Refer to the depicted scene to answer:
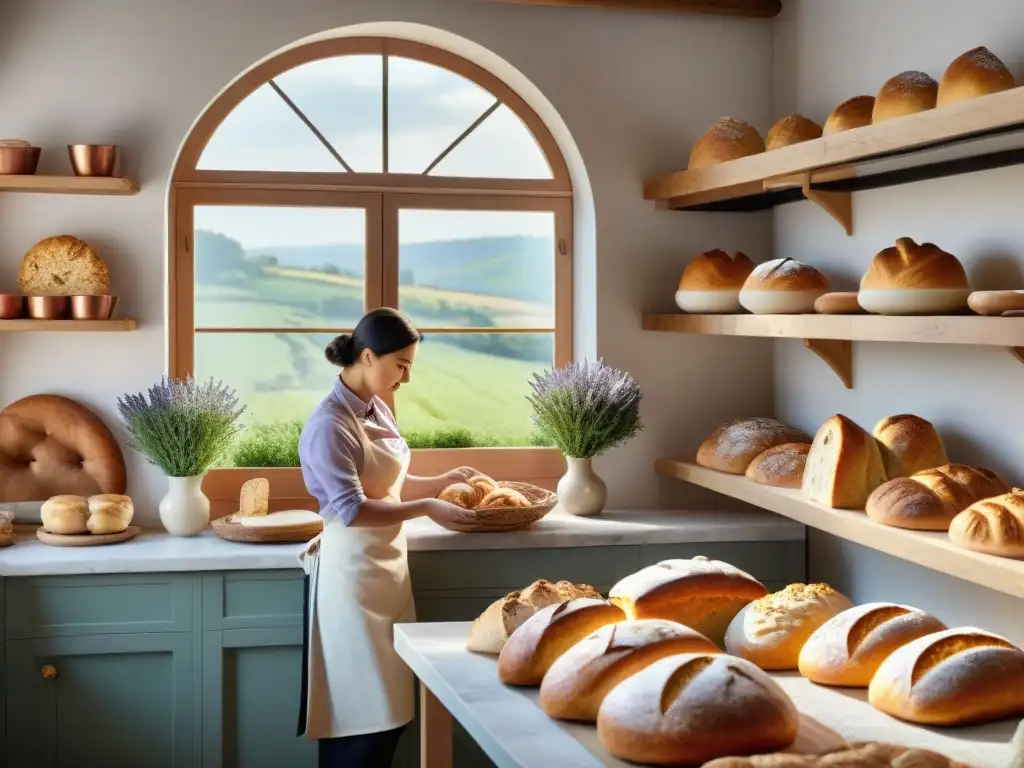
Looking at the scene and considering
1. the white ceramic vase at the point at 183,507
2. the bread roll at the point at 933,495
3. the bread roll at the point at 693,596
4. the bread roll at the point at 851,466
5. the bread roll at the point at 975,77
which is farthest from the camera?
the white ceramic vase at the point at 183,507

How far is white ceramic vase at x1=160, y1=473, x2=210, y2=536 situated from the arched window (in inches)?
13.7

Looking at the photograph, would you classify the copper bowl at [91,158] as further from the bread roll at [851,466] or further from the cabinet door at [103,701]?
the bread roll at [851,466]

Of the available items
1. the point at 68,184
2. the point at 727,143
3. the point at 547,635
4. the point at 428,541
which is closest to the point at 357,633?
the point at 428,541

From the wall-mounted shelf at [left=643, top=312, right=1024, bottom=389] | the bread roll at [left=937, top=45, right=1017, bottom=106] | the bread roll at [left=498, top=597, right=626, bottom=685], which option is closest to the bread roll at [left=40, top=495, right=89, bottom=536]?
the bread roll at [left=498, top=597, right=626, bottom=685]

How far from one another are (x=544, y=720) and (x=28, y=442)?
7.37ft

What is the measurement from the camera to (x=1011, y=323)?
2281 mm

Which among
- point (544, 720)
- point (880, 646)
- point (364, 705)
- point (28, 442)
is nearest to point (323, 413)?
point (364, 705)

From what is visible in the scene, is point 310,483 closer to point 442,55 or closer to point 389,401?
point 389,401

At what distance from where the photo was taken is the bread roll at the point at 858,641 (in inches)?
77.3

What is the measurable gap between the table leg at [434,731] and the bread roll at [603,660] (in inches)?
18.3

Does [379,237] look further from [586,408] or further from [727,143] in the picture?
[727,143]

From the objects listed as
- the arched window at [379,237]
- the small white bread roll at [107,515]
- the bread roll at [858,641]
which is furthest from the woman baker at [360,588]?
the bread roll at [858,641]

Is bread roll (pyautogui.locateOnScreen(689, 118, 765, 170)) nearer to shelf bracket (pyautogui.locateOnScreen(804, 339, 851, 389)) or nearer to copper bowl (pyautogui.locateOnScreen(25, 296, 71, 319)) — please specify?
shelf bracket (pyautogui.locateOnScreen(804, 339, 851, 389))

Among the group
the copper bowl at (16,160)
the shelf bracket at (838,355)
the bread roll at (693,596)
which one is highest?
the copper bowl at (16,160)
